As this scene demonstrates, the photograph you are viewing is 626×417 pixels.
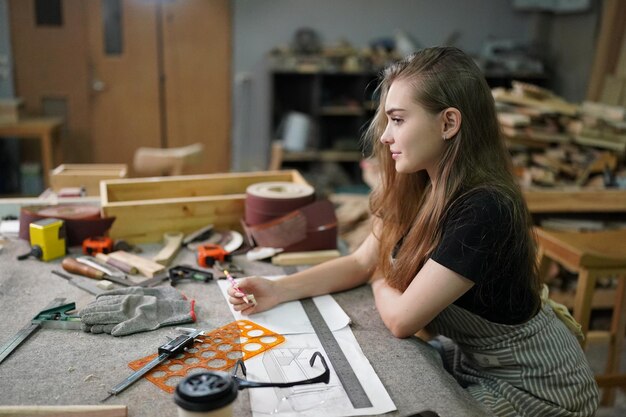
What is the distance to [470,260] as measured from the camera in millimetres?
1303

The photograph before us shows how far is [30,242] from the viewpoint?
1.87 metres

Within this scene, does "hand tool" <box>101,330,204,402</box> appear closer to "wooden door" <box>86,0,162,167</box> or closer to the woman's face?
the woman's face

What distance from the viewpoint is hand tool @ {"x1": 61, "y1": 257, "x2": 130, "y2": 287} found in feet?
5.42

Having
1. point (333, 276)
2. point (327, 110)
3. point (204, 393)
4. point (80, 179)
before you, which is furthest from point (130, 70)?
point (204, 393)

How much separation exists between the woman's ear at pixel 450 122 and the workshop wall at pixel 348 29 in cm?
416

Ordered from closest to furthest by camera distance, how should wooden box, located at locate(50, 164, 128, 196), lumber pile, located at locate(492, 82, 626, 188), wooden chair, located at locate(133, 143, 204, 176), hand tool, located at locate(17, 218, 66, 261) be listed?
hand tool, located at locate(17, 218, 66, 261)
wooden box, located at locate(50, 164, 128, 196)
wooden chair, located at locate(133, 143, 204, 176)
lumber pile, located at locate(492, 82, 626, 188)

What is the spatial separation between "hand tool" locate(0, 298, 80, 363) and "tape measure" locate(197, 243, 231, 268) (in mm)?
453

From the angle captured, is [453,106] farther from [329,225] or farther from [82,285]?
[82,285]

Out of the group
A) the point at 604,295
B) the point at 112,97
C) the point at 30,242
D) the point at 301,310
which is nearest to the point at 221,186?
the point at 30,242

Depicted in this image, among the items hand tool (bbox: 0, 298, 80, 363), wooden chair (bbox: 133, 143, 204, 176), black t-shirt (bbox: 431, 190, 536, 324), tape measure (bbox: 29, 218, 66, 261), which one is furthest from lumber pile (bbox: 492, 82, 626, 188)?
hand tool (bbox: 0, 298, 80, 363)

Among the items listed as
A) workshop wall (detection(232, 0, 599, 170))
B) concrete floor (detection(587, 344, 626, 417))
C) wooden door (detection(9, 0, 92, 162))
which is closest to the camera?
concrete floor (detection(587, 344, 626, 417))

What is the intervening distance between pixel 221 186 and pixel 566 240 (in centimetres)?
146

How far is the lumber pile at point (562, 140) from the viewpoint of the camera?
135 inches

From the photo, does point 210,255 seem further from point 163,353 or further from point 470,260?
point 470,260
